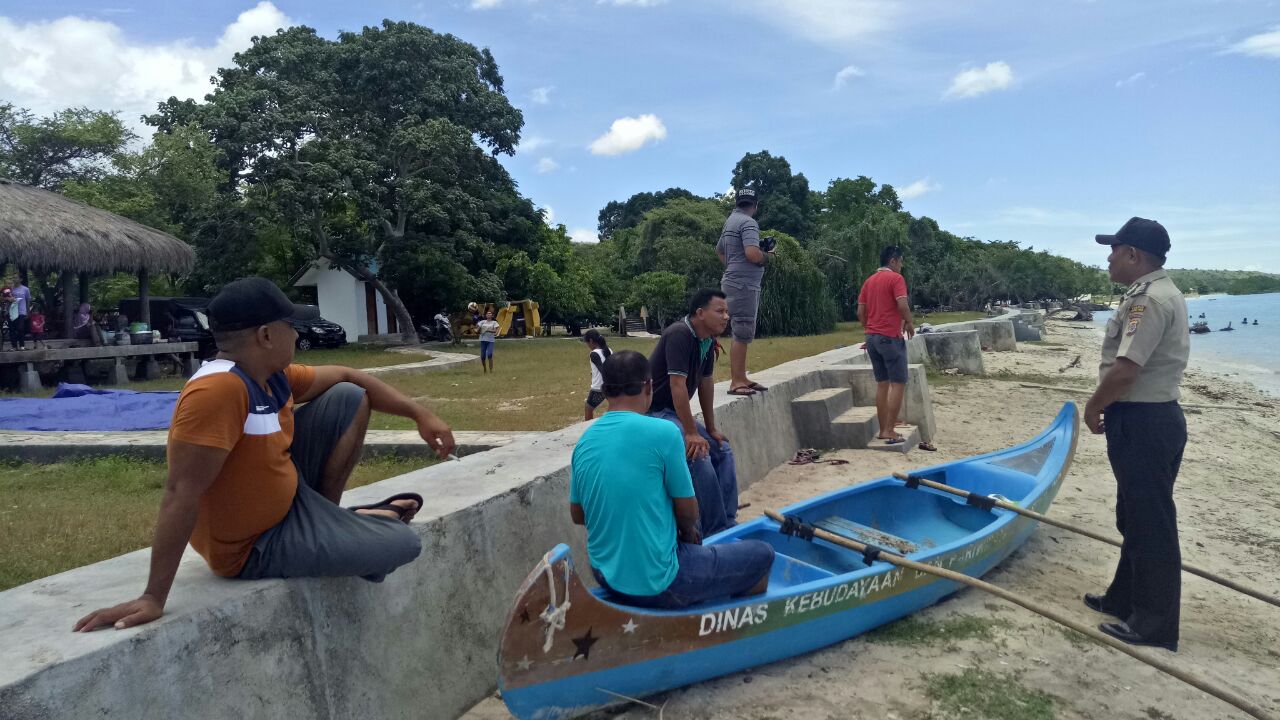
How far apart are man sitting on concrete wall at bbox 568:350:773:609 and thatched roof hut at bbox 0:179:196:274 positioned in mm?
15531

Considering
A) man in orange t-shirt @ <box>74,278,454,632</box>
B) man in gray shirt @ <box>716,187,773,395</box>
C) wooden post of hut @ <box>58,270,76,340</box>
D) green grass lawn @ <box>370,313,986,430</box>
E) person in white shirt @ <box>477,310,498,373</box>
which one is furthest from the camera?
person in white shirt @ <box>477,310,498,373</box>

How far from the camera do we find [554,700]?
3180mm

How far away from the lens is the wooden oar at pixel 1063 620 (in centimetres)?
323

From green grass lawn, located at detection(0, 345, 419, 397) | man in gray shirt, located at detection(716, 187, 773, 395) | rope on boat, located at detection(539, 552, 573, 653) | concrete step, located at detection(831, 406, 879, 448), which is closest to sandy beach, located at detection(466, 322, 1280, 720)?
concrete step, located at detection(831, 406, 879, 448)

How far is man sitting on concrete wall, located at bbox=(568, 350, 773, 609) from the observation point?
3.29 m

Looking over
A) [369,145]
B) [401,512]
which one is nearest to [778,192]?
[369,145]

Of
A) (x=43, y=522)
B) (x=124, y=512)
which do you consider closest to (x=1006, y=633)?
(x=124, y=512)

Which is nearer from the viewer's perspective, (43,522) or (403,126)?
(43,522)

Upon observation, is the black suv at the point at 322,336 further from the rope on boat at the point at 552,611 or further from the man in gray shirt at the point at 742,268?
the rope on boat at the point at 552,611

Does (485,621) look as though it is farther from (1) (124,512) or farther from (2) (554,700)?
(1) (124,512)

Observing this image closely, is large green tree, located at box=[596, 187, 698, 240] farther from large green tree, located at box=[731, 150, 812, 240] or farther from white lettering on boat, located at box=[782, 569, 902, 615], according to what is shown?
white lettering on boat, located at box=[782, 569, 902, 615]

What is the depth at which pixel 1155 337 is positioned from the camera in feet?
13.6

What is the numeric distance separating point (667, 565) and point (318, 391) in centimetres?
164

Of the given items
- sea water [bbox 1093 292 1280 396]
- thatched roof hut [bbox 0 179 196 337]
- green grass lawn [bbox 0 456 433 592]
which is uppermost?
thatched roof hut [bbox 0 179 196 337]
